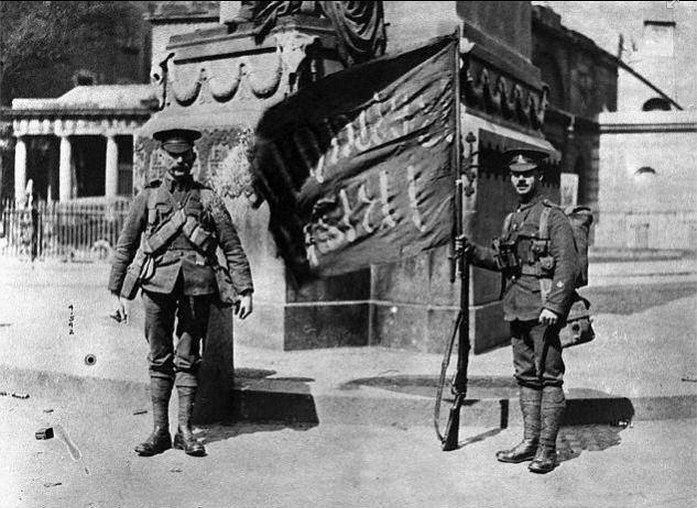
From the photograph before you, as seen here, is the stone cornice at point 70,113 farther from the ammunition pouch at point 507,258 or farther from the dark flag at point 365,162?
the ammunition pouch at point 507,258

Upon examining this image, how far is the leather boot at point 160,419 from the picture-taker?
528 cm

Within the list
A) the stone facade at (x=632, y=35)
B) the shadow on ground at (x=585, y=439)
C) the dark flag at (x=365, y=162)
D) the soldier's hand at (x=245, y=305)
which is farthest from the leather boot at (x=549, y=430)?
the stone facade at (x=632, y=35)

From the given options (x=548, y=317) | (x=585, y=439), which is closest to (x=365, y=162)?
(x=548, y=317)

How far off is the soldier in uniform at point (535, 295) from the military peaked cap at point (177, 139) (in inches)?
74.4

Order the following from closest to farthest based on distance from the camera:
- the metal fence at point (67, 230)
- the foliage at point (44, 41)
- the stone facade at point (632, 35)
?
1. the foliage at point (44, 41)
2. the metal fence at point (67, 230)
3. the stone facade at point (632, 35)

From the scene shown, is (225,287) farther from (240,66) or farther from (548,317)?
(240,66)

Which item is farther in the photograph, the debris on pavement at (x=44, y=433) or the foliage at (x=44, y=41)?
the foliage at (x=44, y=41)

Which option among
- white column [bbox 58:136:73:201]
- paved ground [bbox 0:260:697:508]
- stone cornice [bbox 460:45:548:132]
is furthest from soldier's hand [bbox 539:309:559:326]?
white column [bbox 58:136:73:201]

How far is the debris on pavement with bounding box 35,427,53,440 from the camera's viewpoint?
564 cm

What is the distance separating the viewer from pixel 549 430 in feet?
16.9

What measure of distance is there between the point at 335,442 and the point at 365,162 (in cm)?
187

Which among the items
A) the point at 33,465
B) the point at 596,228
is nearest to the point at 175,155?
the point at 33,465

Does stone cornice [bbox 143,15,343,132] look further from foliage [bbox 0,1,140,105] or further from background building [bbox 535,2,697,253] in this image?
background building [bbox 535,2,697,253]

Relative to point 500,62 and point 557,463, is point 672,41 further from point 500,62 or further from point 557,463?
point 557,463
